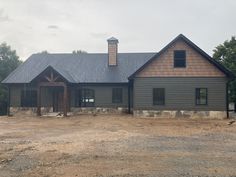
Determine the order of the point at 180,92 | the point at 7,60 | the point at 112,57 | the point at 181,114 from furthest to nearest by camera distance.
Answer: the point at 7,60
the point at 112,57
the point at 180,92
the point at 181,114

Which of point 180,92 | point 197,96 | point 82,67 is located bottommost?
point 197,96

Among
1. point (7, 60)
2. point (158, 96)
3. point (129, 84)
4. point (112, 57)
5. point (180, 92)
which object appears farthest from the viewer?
point (7, 60)

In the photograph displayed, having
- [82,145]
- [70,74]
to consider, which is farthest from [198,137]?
[70,74]

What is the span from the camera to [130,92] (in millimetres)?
30656

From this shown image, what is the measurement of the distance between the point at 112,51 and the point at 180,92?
9.21 meters

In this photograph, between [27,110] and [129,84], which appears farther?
[27,110]

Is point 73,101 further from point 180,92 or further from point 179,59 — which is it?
point 179,59

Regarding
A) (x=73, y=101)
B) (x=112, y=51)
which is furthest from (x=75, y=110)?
(x=112, y=51)

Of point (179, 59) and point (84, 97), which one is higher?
point (179, 59)

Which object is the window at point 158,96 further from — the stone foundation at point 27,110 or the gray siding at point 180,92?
the stone foundation at point 27,110

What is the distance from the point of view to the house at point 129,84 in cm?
2670

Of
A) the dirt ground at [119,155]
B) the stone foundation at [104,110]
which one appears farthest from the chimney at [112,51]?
the dirt ground at [119,155]

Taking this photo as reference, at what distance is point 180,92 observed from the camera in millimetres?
26984

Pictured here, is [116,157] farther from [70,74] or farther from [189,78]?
[70,74]
